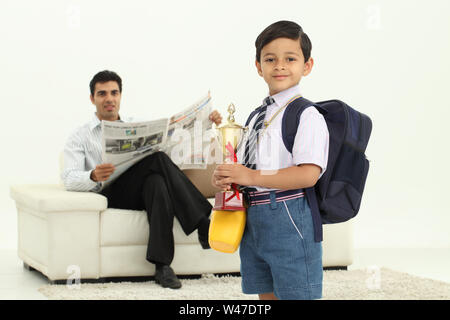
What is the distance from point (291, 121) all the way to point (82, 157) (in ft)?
5.99

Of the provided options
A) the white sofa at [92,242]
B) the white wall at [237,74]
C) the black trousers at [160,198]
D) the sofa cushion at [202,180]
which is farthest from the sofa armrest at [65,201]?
the white wall at [237,74]

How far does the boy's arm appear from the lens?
1236 millimetres

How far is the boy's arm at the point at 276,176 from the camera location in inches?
48.7

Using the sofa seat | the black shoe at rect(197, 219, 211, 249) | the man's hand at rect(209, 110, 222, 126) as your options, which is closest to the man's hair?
the sofa seat

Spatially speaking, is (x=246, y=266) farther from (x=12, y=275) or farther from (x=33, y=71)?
(x=33, y=71)

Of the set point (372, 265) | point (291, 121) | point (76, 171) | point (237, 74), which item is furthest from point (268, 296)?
point (237, 74)

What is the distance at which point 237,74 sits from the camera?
157 inches

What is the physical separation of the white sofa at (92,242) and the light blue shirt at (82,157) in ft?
0.24

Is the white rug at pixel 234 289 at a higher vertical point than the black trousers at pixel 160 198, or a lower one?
lower

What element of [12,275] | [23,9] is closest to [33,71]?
[23,9]

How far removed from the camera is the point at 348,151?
1.32 meters

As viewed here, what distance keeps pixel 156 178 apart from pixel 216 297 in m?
0.67

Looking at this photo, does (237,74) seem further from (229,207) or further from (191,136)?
(229,207)

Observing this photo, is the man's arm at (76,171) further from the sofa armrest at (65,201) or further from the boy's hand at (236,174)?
the boy's hand at (236,174)
